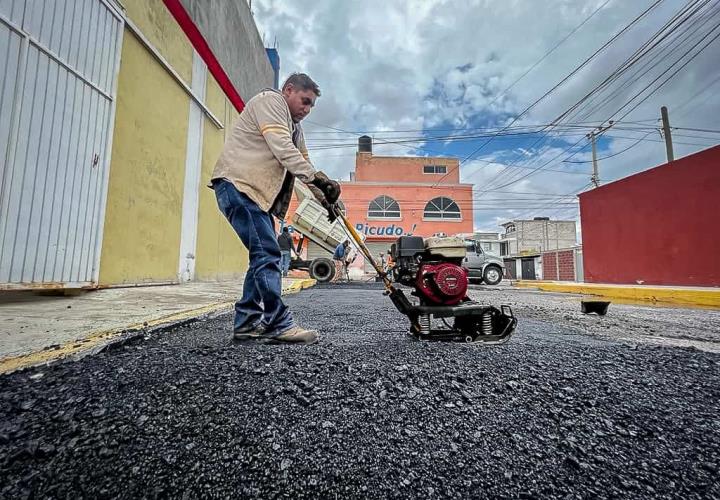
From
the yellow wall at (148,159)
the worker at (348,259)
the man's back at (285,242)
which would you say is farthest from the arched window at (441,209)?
the yellow wall at (148,159)

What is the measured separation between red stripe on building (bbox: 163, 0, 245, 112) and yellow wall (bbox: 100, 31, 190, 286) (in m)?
0.90

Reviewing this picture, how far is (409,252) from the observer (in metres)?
2.26

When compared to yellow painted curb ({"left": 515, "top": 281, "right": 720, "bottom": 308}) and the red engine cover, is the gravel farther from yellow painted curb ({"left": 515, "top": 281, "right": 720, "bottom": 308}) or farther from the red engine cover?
yellow painted curb ({"left": 515, "top": 281, "right": 720, "bottom": 308})

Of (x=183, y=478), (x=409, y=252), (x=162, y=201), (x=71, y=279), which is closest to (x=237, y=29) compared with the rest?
(x=162, y=201)

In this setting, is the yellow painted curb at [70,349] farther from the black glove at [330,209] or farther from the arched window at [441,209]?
the arched window at [441,209]

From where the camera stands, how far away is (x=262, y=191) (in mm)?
1855

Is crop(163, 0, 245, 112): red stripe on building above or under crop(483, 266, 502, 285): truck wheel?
above

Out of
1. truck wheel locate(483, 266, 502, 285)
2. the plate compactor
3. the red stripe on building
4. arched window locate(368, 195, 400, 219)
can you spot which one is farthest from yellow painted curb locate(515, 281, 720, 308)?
arched window locate(368, 195, 400, 219)

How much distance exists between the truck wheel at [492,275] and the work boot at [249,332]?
12.3 m

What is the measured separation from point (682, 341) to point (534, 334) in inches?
42.2

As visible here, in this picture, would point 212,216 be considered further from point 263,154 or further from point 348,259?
point 348,259

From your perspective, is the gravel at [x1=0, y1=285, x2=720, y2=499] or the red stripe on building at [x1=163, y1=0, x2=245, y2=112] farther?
the red stripe on building at [x1=163, y1=0, x2=245, y2=112]

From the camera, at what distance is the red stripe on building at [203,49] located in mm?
4548

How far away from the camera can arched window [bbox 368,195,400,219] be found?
2034 centimetres
